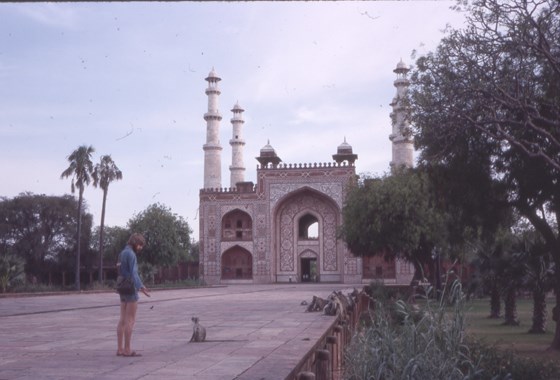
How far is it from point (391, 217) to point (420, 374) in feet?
74.8

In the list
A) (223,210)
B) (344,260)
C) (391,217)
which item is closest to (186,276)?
(223,210)

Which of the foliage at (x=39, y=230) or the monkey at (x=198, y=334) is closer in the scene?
the monkey at (x=198, y=334)

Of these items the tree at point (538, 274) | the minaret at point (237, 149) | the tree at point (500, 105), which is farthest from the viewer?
the minaret at point (237, 149)

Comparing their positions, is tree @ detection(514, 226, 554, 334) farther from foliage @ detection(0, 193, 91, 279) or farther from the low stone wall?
foliage @ detection(0, 193, 91, 279)

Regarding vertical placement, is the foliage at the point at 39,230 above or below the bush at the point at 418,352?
above

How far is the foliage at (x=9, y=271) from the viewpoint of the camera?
23.5 meters

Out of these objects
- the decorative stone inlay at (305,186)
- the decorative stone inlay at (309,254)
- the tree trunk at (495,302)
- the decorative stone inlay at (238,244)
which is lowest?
the tree trunk at (495,302)

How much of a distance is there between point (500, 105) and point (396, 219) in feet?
56.5

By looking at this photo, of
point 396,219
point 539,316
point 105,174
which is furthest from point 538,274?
point 105,174

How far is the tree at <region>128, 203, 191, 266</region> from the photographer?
43031mm

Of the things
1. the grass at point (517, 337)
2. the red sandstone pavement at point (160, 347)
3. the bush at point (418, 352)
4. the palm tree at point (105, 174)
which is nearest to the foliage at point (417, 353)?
the bush at point (418, 352)

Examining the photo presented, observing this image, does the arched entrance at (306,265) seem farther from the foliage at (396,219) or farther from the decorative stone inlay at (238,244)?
the foliage at (396,219)

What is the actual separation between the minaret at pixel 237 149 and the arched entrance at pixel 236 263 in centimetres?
683

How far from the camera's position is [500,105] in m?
11.6
